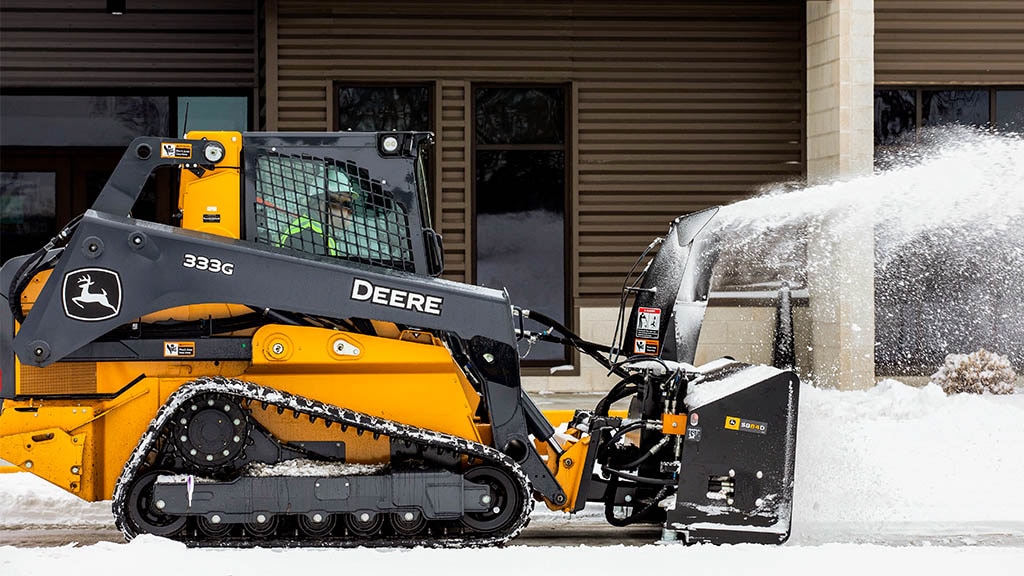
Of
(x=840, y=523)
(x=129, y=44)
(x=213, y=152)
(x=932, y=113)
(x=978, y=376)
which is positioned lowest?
(x=840, y=523)

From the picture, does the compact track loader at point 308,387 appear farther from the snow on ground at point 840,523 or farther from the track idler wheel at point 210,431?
the snow on ground at point 840,523

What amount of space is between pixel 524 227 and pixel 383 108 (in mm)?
2138

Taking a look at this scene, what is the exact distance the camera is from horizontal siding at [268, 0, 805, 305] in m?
13.7

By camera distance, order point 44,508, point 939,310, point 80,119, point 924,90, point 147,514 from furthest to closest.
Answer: point 80,119
point 939,310
point 924,90
point 44,508
point 147,514

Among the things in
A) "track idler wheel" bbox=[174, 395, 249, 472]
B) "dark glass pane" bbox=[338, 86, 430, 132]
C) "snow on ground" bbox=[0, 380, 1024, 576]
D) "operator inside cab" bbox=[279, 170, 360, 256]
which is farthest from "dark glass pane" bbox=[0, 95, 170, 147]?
"track idler wheel" bbox=[174, 395, 249, 472]

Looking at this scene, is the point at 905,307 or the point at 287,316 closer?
the point at 287,316

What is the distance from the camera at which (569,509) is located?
20.4ft

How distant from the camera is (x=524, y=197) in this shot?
14031 millimetres

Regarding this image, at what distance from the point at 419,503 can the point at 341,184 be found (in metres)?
1.68

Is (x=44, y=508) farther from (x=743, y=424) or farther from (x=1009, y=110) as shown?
(x=1009, y=110)

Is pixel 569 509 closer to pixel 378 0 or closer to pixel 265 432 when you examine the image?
pixel 265 432

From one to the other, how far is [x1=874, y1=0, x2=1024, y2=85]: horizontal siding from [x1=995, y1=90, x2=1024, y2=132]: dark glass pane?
0.75 ft

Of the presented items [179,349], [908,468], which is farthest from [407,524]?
[908,468]

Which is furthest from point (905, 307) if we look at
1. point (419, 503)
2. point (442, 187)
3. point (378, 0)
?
point (419, 503)
